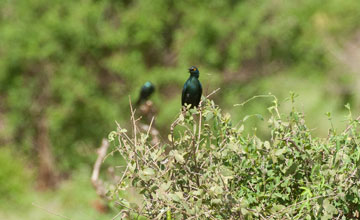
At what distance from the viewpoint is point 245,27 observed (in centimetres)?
1089

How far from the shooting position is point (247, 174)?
2.61m

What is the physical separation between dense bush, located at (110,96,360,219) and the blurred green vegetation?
768 cm

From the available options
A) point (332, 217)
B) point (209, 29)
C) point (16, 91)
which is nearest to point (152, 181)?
point (332, 217)

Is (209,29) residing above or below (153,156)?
above

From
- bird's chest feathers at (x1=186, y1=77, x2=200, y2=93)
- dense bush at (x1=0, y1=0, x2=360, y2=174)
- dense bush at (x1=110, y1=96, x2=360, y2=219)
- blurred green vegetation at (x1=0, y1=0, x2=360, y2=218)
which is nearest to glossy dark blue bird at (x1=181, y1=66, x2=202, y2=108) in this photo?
bird's chest feathers at (x1=186, y1=77, x2=200, y2=93)

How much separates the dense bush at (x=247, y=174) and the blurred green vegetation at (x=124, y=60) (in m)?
7.68

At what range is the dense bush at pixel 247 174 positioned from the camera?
2.44 metres

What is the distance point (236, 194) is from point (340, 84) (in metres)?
10.6

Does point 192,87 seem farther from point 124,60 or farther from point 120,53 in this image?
point 120,53

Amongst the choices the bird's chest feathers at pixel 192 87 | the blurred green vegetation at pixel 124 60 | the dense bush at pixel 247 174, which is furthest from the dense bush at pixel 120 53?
the dense bush at pixel 247 174

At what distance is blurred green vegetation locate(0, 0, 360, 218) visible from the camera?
35.3 feet

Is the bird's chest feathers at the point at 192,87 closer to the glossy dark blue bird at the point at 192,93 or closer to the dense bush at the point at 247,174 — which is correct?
the glossy dark blue bird at the point at 192,93

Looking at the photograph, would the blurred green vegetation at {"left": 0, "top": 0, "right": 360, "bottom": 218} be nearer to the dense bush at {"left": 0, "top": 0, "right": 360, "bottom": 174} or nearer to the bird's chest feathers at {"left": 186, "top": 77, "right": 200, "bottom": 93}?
the dense bush at {"left": 0, "top": 0, "right": 360, "bottom": 174}

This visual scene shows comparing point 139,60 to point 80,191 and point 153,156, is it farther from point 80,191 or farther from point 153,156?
point 153,156
